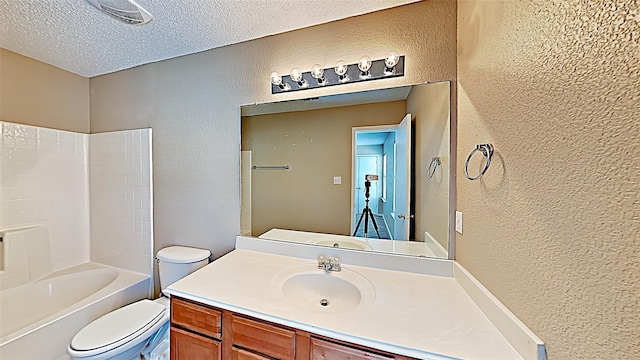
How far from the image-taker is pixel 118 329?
1.44 meters

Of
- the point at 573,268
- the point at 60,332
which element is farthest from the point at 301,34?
the point at 60,332

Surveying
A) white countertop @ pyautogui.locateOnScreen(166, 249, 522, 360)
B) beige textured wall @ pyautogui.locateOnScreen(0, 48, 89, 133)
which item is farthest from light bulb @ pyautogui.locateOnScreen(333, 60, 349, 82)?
beige textured wall @ pyautogui.locateOnScreen(0, 48, 89, 133)

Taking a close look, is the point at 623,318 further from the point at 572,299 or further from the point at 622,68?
the point at 622,68

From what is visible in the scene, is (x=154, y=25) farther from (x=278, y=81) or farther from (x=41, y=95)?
(x=41, y=95)

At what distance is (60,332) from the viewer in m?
1.65

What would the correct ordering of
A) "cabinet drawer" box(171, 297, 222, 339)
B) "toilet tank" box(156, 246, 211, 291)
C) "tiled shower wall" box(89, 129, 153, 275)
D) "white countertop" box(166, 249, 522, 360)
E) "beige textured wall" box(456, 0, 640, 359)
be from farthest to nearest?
"tiled shower wall" box(89, 129, 153, 275) < "toilet tank" box(156, 246, 211, 291) < "cabinet drawer" box(171, 297, 222, 339) < "white countertop" box(166, 249, 522, 360) < "beige textured wall" box(456, 0, 640, 359)

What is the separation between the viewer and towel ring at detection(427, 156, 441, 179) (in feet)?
4.60

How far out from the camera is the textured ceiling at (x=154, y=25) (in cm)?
142

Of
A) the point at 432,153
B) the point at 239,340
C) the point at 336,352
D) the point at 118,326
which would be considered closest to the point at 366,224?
the point at 432,153

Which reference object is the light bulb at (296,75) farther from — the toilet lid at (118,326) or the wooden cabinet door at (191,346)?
the toilet lid at (118,326)

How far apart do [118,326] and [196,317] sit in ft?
2.39

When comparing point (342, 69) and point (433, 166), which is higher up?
point (342, 69)

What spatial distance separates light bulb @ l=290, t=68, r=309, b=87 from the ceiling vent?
923 millimetres

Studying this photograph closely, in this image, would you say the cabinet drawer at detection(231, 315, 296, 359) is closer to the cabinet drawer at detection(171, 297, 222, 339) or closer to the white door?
the cabinet drawer at detection(171, 297, 222, 339)
